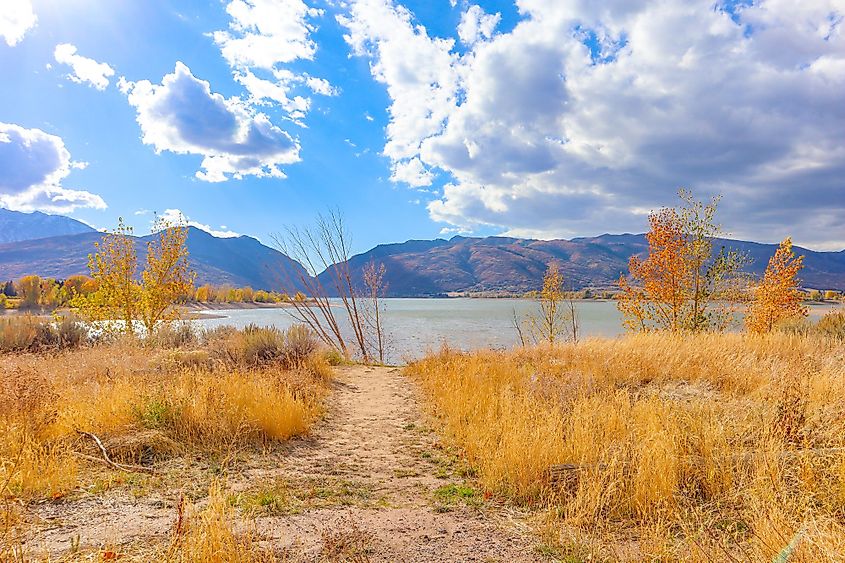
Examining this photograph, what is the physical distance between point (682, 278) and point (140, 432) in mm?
16441

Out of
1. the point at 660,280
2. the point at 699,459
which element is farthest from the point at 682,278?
the point at 699,459

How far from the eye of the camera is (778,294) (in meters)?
17.5

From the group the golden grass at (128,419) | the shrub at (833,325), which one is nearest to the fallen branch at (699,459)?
the golden grass at (128,419)

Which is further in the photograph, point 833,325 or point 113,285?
point 113,285

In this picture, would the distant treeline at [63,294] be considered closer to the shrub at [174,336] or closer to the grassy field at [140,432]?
Answer: the shrub at [174,336]

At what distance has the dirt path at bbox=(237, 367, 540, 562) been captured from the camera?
3406mm

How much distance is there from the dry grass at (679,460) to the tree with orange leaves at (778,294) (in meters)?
10.6

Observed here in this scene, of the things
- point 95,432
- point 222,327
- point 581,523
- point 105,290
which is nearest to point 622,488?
point 581,523

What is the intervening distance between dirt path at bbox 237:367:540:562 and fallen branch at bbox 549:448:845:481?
0.73 metres

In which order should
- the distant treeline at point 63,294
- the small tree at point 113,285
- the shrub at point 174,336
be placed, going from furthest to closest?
the distant treeline at point 63,294, the small tree at point 113,285, the shrub at point 174,336

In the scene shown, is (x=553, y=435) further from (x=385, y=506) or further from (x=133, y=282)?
(x=133, y=282)

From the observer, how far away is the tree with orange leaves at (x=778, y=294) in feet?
56.1

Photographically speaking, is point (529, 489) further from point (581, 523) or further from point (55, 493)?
point (55, 493)

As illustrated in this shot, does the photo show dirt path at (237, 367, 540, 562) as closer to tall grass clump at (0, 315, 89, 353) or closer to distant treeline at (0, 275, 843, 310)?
tall grass clump at (0, 315, 89, 353)
